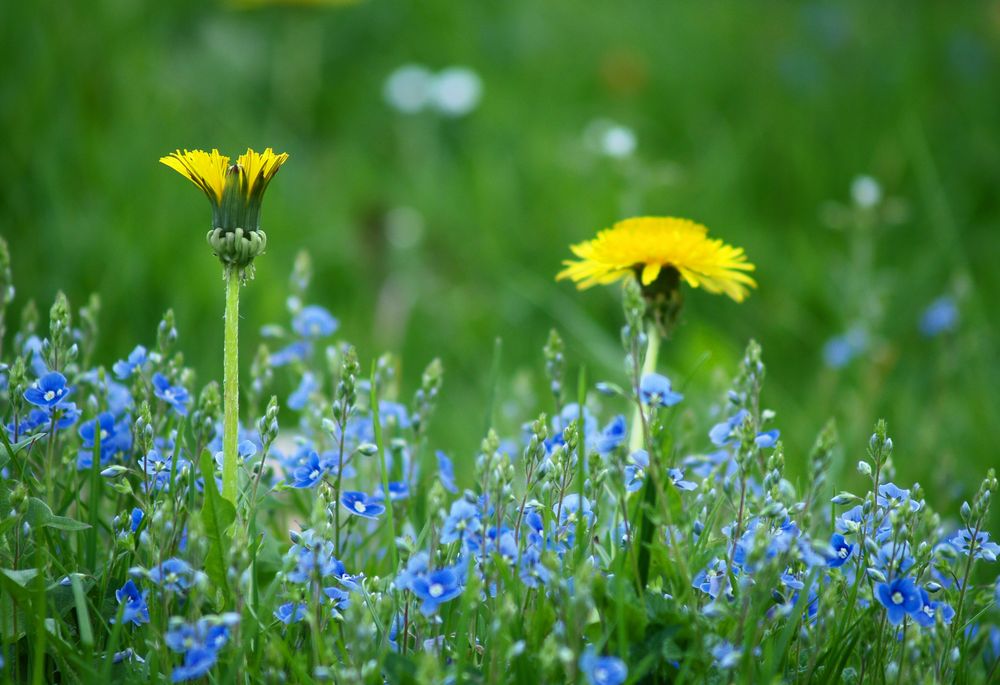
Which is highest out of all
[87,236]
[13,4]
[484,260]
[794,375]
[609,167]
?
[13,4]

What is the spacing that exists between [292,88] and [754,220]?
8.07 ft

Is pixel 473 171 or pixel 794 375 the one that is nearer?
pixel 794 375

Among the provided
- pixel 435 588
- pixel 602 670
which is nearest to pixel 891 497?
pixel 602 670

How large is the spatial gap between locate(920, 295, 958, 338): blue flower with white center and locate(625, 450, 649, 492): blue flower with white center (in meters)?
2.21

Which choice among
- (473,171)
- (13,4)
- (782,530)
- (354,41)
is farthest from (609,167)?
(782,530)

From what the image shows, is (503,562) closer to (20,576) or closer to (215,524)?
(215,524)

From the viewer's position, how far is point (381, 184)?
5141mm

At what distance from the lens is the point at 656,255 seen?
6.46 feet

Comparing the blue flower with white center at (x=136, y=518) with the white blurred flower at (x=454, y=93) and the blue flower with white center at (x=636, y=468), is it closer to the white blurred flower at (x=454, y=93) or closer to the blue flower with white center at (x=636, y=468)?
the blue flower with white center at (x=636, y=468)

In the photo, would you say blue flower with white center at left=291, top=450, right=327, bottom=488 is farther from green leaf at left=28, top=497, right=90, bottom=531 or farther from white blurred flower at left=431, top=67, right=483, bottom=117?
white blurred flower at left=431, top=67, right=483, bottom=117

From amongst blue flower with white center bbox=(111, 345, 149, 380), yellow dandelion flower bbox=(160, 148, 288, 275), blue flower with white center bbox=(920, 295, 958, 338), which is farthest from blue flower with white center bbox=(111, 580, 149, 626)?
blue flower with white center bbox=(920, 295, 958, 338)

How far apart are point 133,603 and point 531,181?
365cm

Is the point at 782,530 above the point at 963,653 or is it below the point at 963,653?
above

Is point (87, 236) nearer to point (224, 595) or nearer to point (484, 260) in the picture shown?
point (484, 260)
